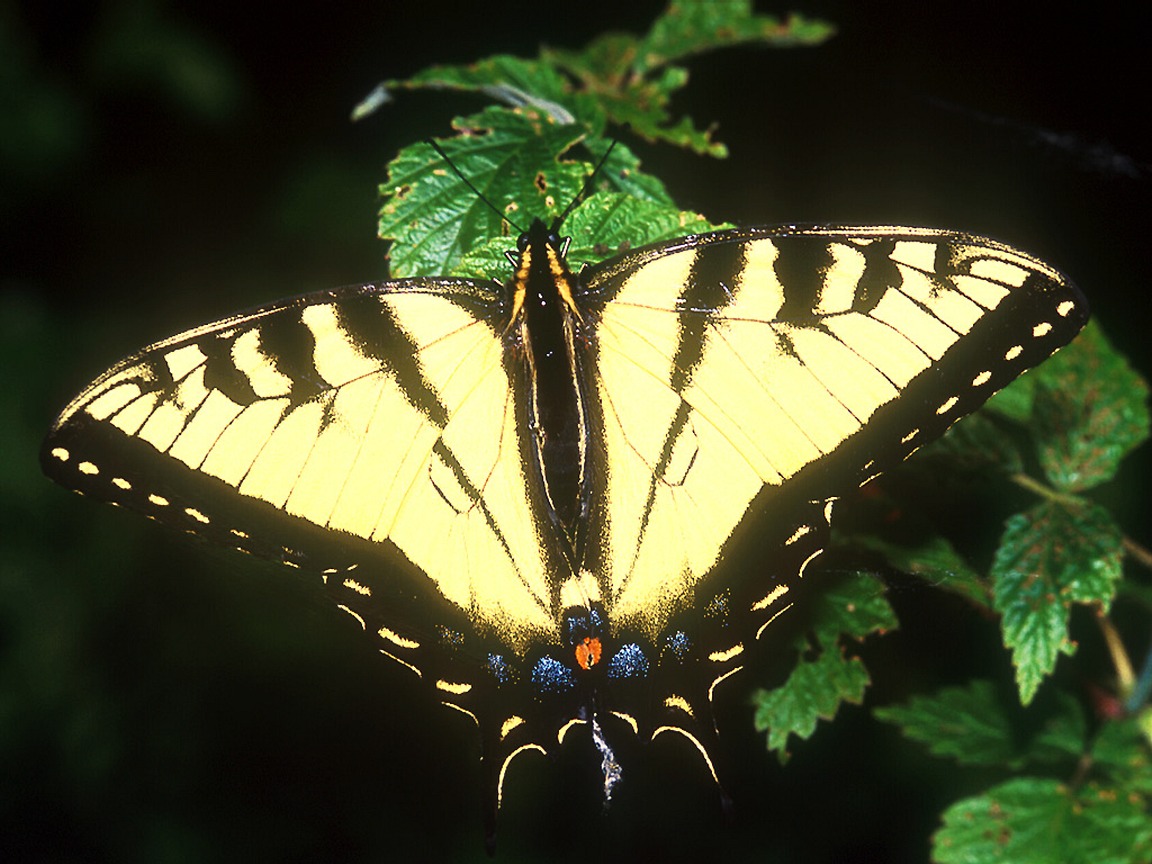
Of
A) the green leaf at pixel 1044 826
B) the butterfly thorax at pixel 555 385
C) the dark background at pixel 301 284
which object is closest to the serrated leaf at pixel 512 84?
the butterfly thorax at pixel 555 385

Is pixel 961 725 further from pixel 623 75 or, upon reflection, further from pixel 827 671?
pixel 623 75

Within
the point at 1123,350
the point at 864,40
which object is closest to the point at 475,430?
the point at 864,40

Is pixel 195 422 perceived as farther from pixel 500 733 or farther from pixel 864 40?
pixel 864 40

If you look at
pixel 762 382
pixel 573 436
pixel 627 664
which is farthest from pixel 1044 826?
pixel 573 436

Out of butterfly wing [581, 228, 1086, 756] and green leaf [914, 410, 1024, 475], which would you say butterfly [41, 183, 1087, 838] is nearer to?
butterfly wing [581, 228, 1086, 756]

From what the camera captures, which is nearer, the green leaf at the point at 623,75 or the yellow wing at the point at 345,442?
the yellow wing at the point at 345,442

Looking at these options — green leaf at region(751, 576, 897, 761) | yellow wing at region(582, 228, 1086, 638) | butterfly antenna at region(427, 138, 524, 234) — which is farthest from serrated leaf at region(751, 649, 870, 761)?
butterfly antenna at region(427, 138, 524, 234)

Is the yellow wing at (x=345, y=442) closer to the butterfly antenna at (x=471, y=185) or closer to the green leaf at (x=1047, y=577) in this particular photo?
the butterfly antenna at (x=471, y=185)
